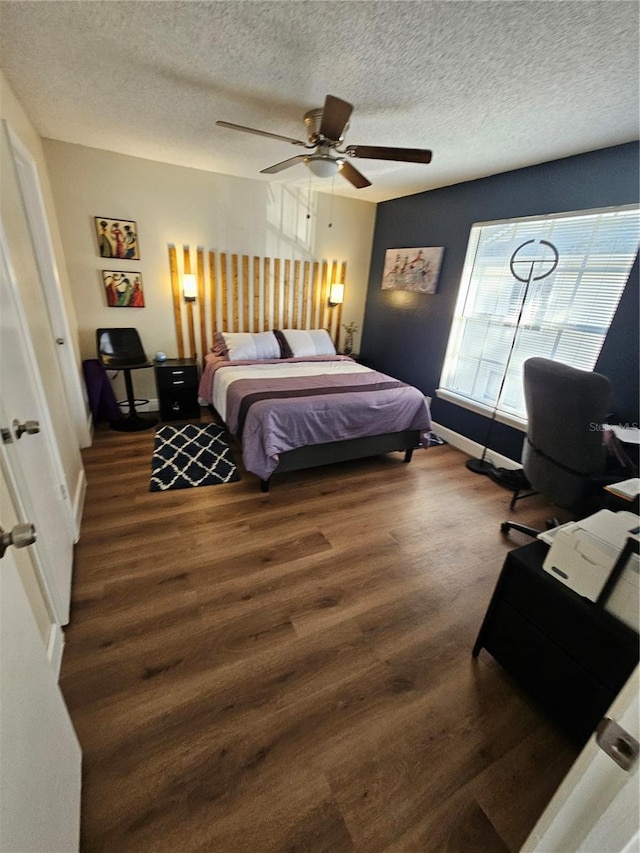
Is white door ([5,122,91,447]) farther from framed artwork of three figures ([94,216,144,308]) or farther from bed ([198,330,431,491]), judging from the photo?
bed ([198,330,431,491])

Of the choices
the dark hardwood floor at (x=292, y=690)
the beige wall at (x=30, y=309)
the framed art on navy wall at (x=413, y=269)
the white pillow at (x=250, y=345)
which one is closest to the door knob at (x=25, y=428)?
the beige wall at (x=30, y=309)

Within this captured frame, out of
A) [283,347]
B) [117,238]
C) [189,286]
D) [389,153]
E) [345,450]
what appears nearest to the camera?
[389,153]

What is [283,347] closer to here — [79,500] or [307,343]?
[307,343]

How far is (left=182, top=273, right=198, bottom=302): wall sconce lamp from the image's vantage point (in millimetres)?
3643

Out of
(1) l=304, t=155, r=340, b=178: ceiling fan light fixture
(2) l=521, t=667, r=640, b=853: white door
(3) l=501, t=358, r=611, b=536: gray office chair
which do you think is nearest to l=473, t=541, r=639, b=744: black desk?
(2) l=521, t=667, r=640, b=853: white door

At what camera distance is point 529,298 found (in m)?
2.88

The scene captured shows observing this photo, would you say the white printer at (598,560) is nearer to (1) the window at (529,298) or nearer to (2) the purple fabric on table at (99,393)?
(1) the window at (529,298)

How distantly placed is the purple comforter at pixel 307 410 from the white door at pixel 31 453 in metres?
1.14

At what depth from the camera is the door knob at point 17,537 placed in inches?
27.5

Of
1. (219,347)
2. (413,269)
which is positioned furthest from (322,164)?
(219,347)

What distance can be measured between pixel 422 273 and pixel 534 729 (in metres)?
3.77

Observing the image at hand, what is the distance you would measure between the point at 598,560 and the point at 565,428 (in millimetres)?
1001

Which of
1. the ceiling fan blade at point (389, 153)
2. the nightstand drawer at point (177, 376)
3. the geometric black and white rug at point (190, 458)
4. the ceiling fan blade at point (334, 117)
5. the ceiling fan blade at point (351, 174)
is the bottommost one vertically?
the geometric black and white rug at point (190, 458)

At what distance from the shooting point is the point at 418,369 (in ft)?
13.2
